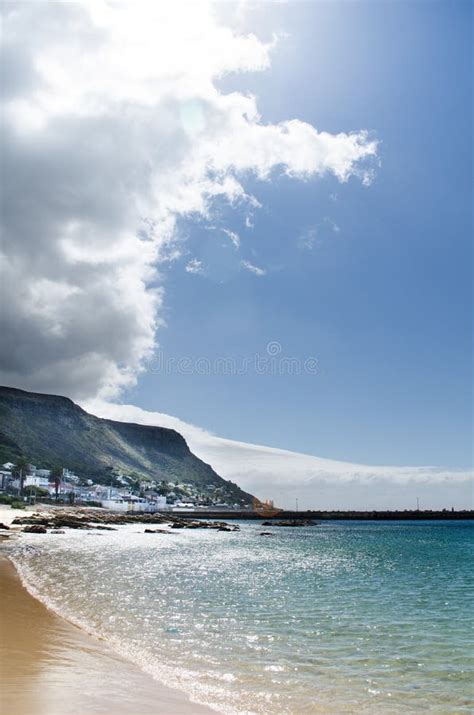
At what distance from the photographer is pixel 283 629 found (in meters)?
15.6

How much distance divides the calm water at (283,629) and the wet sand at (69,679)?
2.29 ft

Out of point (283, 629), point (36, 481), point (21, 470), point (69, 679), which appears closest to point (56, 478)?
point (36, 481)

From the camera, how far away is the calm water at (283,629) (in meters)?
10.3

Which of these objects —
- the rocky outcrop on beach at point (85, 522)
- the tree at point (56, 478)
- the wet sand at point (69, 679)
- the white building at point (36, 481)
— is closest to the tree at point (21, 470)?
the white building at point (36, 481)

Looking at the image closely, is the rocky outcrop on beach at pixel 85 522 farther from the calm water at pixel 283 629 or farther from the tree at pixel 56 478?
the tree at pixel 56 478

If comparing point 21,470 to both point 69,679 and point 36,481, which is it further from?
point 69,679

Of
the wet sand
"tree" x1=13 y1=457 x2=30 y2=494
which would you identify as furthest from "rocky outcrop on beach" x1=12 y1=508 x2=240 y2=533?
the wet sand

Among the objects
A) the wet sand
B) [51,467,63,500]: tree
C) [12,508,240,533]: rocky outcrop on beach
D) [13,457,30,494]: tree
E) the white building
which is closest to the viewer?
the wet sand

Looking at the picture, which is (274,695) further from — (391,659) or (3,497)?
(3,497)

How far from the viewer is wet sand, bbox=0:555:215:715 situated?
823 cm

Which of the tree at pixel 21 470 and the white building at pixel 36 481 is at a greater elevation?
the tree at pixel 21 470

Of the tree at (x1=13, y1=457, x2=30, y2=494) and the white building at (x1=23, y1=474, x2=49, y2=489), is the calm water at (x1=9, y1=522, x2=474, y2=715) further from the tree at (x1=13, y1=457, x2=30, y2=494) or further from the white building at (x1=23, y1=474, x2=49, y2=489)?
the white building at (x1=23, y1=474, x2=49, y2=489)

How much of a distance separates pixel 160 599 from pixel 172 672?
9905mm

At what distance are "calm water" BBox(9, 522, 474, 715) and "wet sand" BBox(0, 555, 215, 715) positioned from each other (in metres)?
0.70
